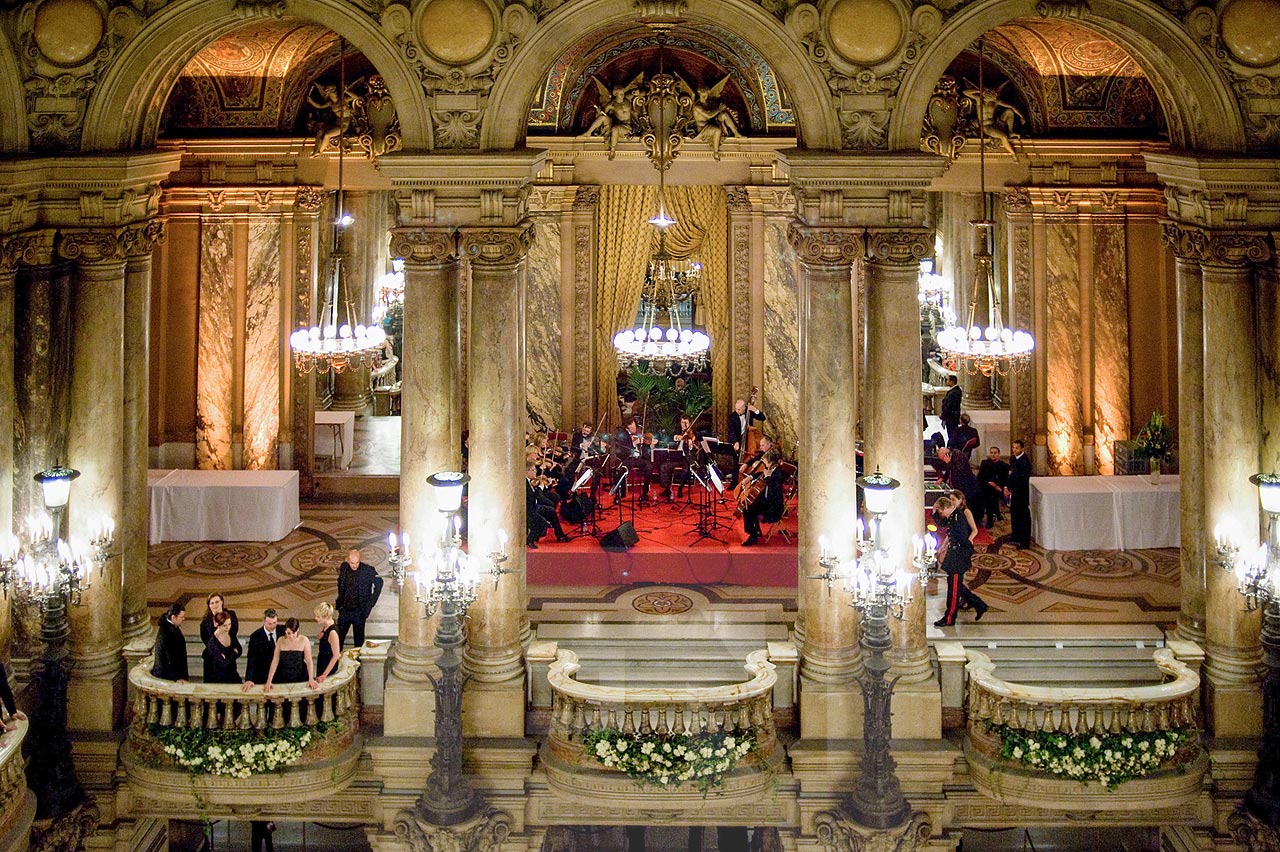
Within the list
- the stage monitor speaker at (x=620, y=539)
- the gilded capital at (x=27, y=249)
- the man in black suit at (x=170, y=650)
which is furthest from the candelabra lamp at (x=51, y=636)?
the stage monitor speaker at (x=620, y=539)

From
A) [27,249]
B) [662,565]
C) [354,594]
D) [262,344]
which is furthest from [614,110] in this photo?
[27,249]

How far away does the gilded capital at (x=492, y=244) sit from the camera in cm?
1307

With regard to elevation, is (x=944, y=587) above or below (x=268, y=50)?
below

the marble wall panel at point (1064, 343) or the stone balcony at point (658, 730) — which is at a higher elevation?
the marble wall panel at point (1064, 343)

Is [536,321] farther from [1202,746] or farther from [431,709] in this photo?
[1202,746]

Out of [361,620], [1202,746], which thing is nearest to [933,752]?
[1202,746]

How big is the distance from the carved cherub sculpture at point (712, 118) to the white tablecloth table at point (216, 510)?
718 cm

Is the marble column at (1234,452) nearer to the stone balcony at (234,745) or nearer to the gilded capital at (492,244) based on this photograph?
the gilded capital at (492,244)

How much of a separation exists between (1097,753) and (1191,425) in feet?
10.6

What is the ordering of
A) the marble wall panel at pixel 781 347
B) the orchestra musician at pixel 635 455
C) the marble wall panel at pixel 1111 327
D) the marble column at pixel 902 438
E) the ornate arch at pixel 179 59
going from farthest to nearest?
1. the marble wall panel at pixel 781 347
2. the marble wall panel at pixel 1111 327
3. the orchestra musician at pixel 635 455
4. the marble column at pixel 902 438
5. the ornate arch at pixel 179 59

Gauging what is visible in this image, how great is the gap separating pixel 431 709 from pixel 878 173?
6101mm

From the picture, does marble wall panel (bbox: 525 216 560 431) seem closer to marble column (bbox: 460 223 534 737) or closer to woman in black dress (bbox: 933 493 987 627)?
marble column (bbox: 460 223 534 737)

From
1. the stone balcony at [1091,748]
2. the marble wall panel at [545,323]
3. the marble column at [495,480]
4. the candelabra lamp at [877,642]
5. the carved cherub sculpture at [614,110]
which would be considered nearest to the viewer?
the candelabra lamp at [877,642]

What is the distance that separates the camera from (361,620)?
14.0m
